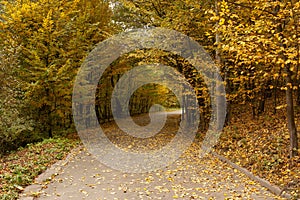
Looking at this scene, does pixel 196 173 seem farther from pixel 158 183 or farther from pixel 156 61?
pixel 156 61

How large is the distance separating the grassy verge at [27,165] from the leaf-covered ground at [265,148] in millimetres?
5596

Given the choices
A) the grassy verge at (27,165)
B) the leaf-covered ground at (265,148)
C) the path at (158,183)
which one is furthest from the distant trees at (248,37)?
the grassy verge at (27,165)

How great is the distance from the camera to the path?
6.11m

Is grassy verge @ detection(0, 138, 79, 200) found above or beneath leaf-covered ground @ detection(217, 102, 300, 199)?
beneath

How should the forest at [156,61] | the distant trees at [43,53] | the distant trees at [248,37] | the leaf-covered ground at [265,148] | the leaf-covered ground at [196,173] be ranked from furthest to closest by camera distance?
the distant trees at [43,53] → the forest at [156,61] → the leaf-covered ground at [265,148] → the leaf-covered ground at [196,173] → the distant trees at [248,37]

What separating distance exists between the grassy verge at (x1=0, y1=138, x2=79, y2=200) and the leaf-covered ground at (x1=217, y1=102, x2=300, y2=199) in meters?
5.60

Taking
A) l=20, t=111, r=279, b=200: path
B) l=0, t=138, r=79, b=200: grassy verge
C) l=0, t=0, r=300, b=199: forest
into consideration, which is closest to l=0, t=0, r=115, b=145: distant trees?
l=0, t=0, r=300, b=199: forest

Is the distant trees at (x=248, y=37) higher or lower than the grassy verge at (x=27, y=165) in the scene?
higher

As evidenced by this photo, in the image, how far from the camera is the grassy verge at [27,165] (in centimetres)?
651

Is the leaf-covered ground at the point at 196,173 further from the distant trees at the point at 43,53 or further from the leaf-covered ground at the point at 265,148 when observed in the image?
the distant trees at the point at 43,53

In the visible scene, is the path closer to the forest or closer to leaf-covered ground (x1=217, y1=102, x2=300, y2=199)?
leaf-covered ground (x1=217, y1=102, x2=300, y2=199)

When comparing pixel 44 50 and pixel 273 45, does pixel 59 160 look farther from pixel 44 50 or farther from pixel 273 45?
pixel 273 45

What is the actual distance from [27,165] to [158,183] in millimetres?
4103

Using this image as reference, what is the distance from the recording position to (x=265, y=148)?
842 centimetres
